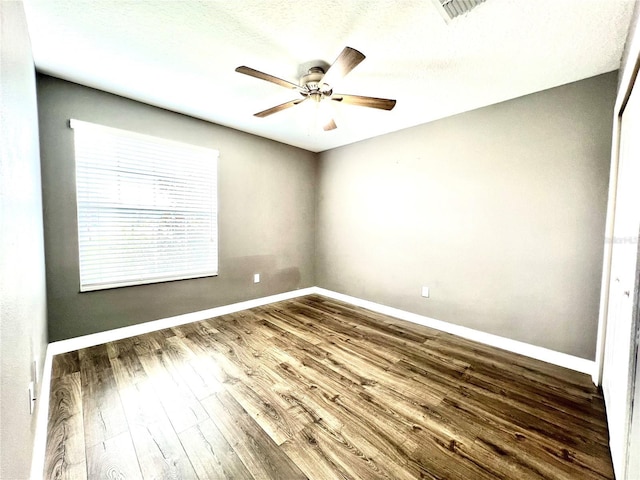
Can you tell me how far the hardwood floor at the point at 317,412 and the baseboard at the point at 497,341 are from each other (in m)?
0.11

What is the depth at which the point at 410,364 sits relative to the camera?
217 centimetres

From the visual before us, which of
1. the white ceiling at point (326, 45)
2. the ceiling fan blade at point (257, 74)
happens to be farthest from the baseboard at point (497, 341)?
the ceiling fan blade at point (257, 74)

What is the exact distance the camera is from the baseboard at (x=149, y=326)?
2.28m

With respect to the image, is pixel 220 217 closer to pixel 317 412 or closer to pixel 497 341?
pixel 317 412

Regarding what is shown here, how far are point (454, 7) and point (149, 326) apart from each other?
12.3 ft

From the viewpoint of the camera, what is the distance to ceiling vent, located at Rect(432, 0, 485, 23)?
1328mm

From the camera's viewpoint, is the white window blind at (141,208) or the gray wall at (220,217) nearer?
the gray wall at (220,217)

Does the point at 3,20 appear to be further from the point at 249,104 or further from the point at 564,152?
the point at 564,152

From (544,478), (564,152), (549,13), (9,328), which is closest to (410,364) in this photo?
(544,478)

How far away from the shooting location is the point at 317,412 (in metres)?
1.58

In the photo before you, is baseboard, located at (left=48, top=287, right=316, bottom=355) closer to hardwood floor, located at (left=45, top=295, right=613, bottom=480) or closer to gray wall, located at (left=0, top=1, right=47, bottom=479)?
hardwood floor, located at (left=45, top=295, right=613, bottom=480)

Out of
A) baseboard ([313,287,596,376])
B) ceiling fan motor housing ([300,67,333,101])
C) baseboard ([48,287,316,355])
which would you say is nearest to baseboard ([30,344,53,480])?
baseboard ([48,287,316,355])

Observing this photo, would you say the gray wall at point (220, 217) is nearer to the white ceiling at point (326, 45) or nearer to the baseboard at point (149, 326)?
the baseboard at point (149, 326)

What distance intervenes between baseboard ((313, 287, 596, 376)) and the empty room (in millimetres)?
22
